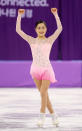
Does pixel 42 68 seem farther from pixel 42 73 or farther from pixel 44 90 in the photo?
pixel 44 90

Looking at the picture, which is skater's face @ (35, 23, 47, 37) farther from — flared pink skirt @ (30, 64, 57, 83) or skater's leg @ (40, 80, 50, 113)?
skater's leg @ (40, 80, 50, 113)

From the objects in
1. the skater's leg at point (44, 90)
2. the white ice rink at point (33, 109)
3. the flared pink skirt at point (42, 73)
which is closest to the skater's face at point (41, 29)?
the flared pink skirt at point (42, 73)

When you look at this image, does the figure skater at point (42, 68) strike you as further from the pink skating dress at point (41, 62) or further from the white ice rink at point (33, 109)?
the white ice rink at point (33, 109)

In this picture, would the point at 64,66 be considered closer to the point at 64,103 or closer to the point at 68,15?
the point at 68,15

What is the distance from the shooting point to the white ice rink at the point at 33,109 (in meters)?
5.04

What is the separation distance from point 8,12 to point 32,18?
592 mm

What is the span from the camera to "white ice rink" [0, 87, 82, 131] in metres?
5.04

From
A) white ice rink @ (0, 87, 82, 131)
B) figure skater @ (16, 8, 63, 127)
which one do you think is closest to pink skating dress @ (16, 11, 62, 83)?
figure skater @ (16, 8, 63, 127)

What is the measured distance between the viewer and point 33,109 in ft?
21.6

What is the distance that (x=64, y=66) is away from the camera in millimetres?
9766

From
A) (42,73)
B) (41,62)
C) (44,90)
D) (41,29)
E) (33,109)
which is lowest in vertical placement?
(33,109)

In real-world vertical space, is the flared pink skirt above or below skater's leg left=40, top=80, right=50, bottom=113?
above

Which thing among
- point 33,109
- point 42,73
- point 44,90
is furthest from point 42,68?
point 33,109

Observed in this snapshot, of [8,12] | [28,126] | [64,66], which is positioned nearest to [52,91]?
[64,66]
